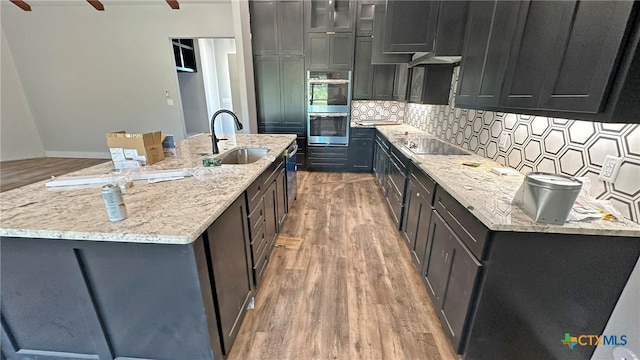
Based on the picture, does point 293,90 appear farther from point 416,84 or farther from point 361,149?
point 416,84

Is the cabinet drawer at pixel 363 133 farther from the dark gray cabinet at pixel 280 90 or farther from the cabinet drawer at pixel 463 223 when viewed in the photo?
the cabinet drawer at pixel 463 223

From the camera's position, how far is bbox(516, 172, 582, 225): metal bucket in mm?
1035

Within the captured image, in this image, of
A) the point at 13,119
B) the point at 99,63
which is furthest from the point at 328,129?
the point at 13,119

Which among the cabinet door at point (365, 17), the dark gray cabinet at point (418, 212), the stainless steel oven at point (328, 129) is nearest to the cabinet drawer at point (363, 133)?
the stainless steel oven at point (328, 129)

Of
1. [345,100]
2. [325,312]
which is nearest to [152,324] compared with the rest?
[325,312]

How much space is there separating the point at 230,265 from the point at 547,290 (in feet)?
A: 5.28

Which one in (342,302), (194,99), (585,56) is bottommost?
(342,302)

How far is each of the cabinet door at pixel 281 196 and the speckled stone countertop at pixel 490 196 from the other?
1.32 metres

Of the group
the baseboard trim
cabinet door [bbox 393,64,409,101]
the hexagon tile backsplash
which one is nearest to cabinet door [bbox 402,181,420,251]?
the hexagon tile backsplash

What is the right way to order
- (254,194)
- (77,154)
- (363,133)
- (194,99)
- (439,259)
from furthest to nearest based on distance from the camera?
(194,99) → (77,154) → (363,133) → (254,194) → (439,259)

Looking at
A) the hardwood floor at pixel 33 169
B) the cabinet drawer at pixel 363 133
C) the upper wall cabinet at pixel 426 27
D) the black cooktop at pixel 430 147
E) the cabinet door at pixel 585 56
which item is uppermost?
the upper wall cabinet at pixel 426 27

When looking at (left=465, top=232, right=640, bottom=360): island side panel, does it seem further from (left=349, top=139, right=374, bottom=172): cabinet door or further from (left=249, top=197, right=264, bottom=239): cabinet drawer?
(left=349, top=139, right=374, bottom=172): cabinet door

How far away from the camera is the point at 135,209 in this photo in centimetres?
119

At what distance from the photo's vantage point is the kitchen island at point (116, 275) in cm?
106
